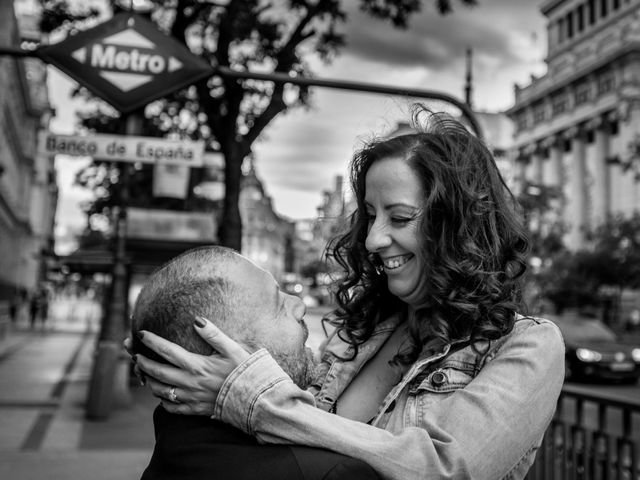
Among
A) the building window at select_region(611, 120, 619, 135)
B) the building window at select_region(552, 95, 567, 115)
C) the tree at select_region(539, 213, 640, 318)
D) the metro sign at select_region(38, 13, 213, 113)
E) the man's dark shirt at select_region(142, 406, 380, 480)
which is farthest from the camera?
the building window at select_region(552, 95, 567, 115)

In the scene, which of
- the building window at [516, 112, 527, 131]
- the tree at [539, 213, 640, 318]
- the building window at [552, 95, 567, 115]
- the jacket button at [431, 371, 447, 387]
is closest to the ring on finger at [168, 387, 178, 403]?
the jacket button at [431, 371, 447, 387]

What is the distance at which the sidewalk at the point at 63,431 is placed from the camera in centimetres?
680

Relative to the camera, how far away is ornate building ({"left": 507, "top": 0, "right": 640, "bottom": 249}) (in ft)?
206

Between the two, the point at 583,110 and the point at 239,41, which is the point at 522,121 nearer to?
the point at 583,110

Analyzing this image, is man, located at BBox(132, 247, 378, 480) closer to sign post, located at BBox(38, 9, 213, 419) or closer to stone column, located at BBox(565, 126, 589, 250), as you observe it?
sign post, located at BBox(38, 9, 213, 419)

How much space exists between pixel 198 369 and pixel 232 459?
0.21 metres

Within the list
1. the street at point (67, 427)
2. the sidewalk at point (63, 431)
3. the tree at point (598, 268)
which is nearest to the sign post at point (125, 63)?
the street at point (67, 427)

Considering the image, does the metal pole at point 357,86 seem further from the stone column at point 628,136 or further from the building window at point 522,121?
the building window at point 522,121

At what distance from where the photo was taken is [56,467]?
267 inches

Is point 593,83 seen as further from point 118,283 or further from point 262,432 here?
point 262,432

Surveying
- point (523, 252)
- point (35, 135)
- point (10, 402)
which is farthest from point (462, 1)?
point (35, 135)

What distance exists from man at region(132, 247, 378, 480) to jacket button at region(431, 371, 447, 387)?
32 centimetres

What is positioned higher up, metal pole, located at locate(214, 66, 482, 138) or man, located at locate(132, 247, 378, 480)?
metal pole, located at locate(214, 66, 482, 138)

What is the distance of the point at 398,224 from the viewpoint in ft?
6.59
